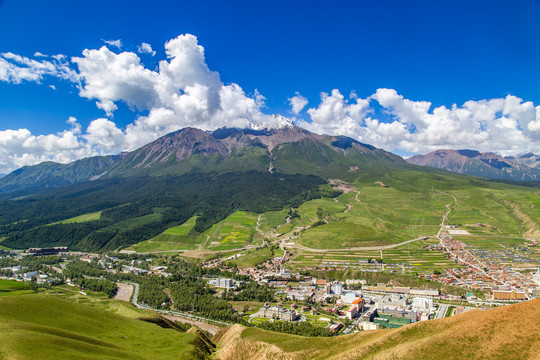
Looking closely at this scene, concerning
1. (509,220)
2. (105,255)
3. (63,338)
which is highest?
(509,220)

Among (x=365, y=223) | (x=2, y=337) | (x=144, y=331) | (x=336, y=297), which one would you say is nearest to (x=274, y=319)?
(x=336, y=297)

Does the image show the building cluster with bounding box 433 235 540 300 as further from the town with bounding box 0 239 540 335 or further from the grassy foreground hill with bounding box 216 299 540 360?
the grassy foreground hill with bounding box 216 299 540 360

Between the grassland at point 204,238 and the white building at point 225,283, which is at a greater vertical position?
the grassland at point 204,238

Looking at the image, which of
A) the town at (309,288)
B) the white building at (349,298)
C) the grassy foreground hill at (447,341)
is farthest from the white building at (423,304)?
the grassy foreground hill at (447,341)

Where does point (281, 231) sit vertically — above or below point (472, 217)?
below

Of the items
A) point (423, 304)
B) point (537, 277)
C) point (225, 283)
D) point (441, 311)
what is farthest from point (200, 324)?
point (537, 277)

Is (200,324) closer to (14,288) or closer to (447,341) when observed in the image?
(14,288)

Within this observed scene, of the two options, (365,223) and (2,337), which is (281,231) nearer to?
(365,223)

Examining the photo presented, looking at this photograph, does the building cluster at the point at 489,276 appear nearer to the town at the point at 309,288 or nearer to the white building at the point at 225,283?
the town at the point at 309,288
